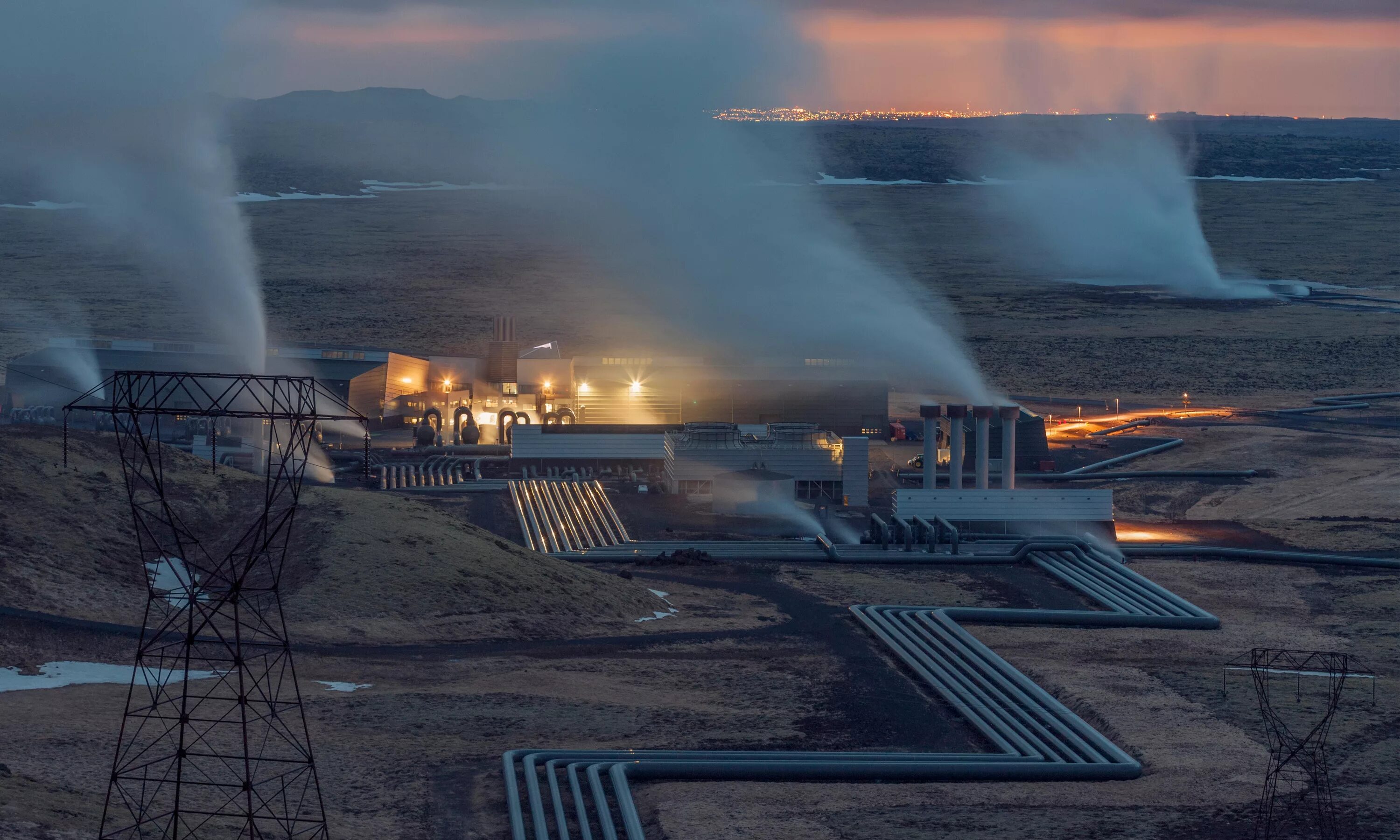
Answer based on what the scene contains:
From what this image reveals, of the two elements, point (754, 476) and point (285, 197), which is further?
point (285, 197)

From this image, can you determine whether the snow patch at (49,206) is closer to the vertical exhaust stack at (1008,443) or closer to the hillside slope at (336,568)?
the hillside slope at (336,568)

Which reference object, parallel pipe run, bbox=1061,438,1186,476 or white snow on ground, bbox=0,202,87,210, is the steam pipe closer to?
parallel pipe run, bbox=1061,438,1186,476

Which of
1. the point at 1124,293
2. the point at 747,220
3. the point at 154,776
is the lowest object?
the point at 154,776

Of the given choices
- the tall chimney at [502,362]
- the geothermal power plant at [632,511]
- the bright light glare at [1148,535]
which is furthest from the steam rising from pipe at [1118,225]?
the bright light glare at [1148,535]

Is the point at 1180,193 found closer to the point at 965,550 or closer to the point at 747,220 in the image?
the point at 747,220

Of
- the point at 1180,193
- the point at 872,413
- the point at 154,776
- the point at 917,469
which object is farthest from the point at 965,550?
→ the point at 1180,193

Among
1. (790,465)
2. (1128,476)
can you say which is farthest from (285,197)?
(1128,476)

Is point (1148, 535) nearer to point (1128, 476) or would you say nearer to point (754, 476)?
point (1128, 476)

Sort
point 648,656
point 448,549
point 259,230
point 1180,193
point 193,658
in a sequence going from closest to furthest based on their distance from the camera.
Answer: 1. point 193,658
2. point 648,656
3. point 448,549
4. point 259,230
5. point 1180,193
